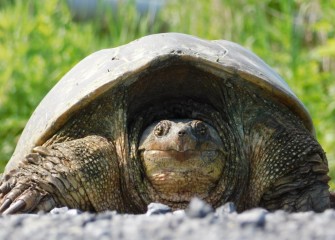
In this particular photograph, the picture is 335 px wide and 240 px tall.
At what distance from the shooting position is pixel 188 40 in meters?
4.69

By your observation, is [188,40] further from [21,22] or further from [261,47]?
[21,22]

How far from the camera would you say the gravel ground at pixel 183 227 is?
257cm

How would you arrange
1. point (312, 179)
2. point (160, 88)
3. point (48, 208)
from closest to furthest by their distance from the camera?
point (48, 208) → point (312, 179) → point (160, 88)

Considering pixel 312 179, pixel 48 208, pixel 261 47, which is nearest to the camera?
pixel 48 208

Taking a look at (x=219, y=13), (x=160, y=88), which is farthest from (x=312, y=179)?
(x=219, y=13)

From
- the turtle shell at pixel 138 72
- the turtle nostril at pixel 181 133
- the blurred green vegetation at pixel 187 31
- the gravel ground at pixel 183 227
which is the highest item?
the blurred green vegetation at pixel 187 31

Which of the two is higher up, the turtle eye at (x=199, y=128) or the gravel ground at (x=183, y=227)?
the turtle eye at (x=199, y=128)

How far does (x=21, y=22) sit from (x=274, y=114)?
14.5 ft

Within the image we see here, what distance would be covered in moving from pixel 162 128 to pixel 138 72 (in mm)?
317

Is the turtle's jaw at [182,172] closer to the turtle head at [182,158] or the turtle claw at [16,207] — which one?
the turtle head at [182,158]

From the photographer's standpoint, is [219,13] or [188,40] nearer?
[188,40]

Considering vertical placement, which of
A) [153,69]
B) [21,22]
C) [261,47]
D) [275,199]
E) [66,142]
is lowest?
[275,199]

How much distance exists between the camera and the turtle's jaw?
418 cm

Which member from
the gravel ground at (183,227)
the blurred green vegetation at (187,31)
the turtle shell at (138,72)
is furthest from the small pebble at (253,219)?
the blurred green vegetation at (187,31)
